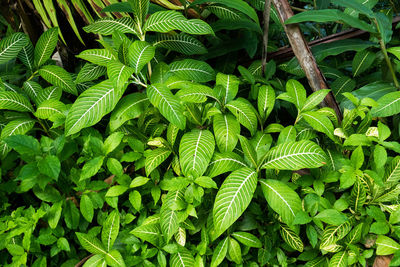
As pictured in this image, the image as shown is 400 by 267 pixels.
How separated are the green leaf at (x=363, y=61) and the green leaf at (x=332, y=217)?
2.73ft

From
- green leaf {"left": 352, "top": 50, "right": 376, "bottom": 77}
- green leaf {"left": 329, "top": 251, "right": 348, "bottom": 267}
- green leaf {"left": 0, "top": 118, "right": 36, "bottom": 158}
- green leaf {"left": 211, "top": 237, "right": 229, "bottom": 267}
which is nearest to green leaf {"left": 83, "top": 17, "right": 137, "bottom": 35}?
green leaf {"left": 0, "top": 118, "right": 36, "bottom": 158}

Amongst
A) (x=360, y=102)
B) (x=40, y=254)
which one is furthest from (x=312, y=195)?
(x=40, y=254)

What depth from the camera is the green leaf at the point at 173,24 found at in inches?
48.8

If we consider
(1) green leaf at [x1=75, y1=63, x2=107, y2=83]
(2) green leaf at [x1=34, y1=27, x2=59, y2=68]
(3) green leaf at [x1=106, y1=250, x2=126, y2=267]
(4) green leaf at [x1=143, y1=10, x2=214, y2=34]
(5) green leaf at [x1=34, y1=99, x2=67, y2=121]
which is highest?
(4) green leaf at [x1=143, y1=10, x2=214, y2=34]

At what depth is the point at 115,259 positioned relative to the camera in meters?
1.08

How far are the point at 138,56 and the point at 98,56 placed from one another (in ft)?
0.81

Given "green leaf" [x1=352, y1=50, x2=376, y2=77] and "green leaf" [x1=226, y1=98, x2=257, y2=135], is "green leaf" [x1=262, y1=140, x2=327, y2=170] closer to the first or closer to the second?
"green leaf" [x1=226, y1=98, x2=257, y2=135]

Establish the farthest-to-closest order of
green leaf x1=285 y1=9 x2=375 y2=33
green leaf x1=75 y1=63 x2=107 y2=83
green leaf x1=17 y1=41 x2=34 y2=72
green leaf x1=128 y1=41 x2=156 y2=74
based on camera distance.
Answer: green leaf x1=17 y1=41 x2=34 y2=72, green leaf x1=75 y1=63 x2=107 y2=83, green leaf x1=285 y1=9 x2=375 y2=33, green leaf x1=128 y1=41 x2=156 y2=74

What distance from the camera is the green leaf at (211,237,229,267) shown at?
1.12 meters

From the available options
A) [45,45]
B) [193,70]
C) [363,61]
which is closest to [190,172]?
[193,70]

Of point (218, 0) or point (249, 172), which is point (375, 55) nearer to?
point (218, 0)

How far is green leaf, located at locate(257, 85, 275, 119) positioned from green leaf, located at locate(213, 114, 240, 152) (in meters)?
0.17

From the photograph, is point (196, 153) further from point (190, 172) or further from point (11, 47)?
point (11, 47)

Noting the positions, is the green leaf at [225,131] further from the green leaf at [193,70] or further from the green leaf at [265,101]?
the green leaf at [193,70]
